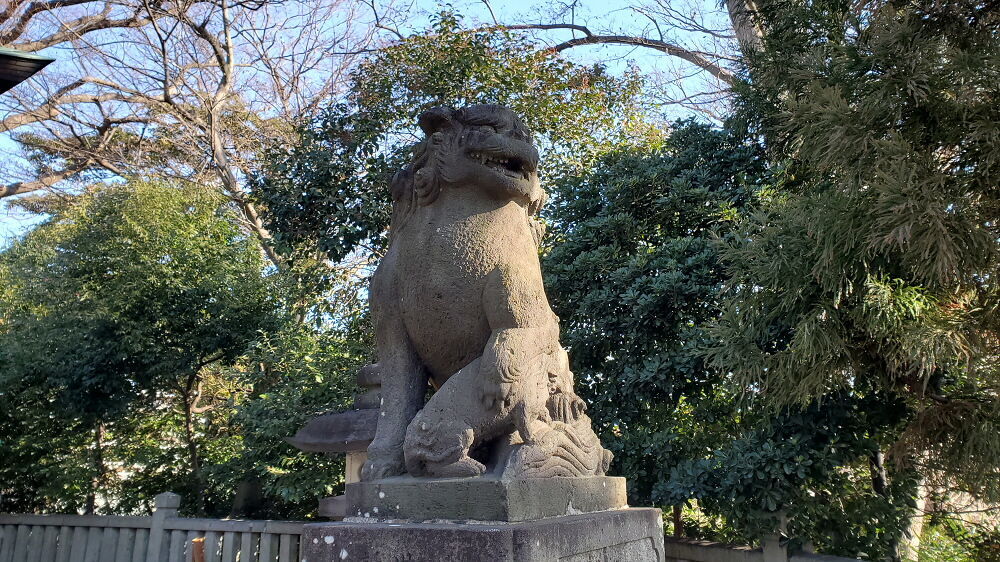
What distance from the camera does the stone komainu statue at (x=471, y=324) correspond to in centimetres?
231

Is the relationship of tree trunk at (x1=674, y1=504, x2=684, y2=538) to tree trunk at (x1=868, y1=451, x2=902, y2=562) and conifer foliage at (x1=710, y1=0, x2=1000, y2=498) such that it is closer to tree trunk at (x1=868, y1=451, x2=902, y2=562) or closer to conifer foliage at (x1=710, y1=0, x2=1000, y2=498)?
tree trunk at (x1=868, y1=451, x2=902, y2=562)

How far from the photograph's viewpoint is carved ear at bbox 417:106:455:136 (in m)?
2.71

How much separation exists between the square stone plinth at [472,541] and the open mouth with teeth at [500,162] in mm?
1218

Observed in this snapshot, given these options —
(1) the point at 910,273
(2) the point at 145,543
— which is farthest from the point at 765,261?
(2) the point at 145,543

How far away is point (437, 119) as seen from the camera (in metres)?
2.73

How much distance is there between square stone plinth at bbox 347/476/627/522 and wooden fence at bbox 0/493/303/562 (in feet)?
11.4

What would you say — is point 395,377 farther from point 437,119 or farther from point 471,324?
point 437,119

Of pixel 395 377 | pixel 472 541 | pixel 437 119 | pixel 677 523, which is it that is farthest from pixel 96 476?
pixel 472 541

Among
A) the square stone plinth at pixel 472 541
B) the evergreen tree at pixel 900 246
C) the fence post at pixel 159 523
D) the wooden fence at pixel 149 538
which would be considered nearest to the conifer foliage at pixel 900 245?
the evergreen tree at pixel 900 246

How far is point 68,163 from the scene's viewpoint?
480 inches

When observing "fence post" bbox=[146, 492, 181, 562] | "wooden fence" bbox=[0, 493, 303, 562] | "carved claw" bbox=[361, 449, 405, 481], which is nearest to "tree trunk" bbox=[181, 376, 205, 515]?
"wooden fence" bbox=[0, 493, 303, 562]

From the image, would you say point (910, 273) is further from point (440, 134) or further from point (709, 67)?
point (709, 67)

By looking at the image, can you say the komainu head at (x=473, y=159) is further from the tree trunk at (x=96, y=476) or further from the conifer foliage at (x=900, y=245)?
the tree trunk at (x=96, y=476)

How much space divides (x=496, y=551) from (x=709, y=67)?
9588mm
